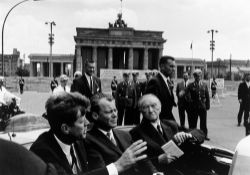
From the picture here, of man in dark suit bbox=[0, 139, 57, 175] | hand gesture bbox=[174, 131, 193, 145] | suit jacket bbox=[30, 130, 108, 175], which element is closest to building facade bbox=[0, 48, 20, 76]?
hand gesture bbox=[174, 131, 193, 145]

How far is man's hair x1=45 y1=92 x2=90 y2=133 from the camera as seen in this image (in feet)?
8.48

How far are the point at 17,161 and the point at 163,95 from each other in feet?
17.1

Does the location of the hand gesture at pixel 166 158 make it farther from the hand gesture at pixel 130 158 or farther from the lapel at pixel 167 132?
the hand gesture at pixel 130 158

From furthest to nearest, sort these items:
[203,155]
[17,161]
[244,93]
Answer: [244,93] → [203,155] → [17,161]

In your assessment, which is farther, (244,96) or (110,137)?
(244,96)

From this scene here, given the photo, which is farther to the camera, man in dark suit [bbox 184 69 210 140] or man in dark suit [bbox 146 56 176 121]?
A: man in dark suit [bbox 184 69 210 140]

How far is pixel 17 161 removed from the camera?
135 cm

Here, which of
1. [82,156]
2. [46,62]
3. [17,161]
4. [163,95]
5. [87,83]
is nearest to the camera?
[17,161]

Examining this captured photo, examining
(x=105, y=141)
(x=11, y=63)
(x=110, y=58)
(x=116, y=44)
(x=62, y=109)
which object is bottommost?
(x=105, y=141)

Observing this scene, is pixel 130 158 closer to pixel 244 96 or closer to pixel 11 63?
pixel 244 96

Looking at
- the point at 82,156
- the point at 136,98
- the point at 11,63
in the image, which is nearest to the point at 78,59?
the point at 136,98

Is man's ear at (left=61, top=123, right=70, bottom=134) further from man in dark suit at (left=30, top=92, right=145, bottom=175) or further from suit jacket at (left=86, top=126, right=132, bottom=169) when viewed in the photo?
suit jacket at (left=86, top=126, right=132, bottom=169)

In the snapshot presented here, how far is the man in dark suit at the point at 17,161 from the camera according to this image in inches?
52.3

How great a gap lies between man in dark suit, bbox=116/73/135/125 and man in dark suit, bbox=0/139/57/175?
10.5 m
